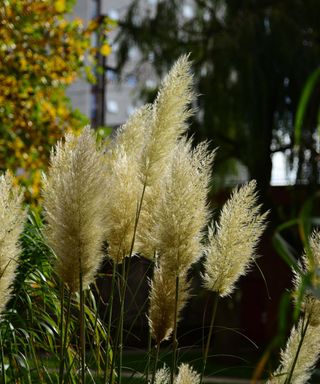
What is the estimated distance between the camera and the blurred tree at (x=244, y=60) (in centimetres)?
1006

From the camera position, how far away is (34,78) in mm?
5961

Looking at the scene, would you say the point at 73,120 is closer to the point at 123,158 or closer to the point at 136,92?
the point at 123,158

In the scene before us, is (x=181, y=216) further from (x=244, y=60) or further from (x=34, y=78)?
(x=244, y=60)

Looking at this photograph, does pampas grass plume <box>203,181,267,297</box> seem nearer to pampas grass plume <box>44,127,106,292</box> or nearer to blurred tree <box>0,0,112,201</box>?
pampas grass plume <box>44,127,106,292</box>

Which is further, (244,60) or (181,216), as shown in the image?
(244,60)

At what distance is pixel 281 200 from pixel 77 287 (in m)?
12.0

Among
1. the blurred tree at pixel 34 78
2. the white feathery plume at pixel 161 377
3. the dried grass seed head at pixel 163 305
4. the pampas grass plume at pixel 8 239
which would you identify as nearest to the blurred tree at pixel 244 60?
the blurred tree at pixel 34 78

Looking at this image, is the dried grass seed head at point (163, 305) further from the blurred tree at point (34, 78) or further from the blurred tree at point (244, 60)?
the blurred tree at point (244, 60)

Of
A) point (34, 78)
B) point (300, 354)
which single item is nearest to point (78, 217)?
point (300, 354)

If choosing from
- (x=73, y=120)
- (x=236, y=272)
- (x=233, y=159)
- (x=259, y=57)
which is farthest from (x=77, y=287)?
(x=233, y=159)

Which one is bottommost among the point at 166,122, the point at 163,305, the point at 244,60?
the point at 163,305

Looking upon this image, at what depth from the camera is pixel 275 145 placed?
10.6m

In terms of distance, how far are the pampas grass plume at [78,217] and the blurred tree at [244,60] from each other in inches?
301

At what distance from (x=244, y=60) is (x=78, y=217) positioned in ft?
28.5
